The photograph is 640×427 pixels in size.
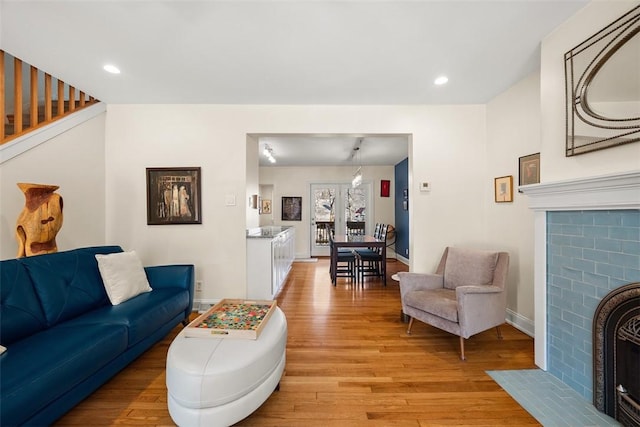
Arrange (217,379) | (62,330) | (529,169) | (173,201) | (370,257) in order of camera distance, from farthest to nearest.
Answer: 1. (370,257)
2. (173,201)
3. (529,169)
4. (62,330)
5. (217,379)

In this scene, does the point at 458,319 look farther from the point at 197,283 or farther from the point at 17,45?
the point at 17,45

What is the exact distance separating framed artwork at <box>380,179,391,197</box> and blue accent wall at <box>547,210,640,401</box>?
497 centimetres

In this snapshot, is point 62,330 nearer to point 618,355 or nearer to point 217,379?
point 217,379

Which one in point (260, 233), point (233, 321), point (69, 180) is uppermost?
Answer: point (69, 180)

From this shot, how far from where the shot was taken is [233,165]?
10.2 feet

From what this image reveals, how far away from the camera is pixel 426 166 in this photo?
306 cm

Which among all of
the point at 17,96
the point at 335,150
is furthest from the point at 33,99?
the point at 335,150

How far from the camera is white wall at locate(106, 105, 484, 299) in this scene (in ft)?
10.0

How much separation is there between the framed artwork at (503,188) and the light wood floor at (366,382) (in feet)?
4.44

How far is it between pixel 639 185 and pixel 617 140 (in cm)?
32

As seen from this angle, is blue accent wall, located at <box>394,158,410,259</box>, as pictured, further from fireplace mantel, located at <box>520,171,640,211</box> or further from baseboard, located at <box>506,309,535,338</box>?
fireplace mantel, located at <box>520,171,640,211</box>

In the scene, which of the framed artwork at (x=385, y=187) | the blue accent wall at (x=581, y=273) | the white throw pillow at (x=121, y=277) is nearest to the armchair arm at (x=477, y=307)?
the blue accent wall at (x=581, y=273)

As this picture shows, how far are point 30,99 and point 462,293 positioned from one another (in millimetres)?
4190

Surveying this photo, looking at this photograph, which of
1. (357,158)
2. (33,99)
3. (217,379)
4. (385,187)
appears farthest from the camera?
(385,187)
